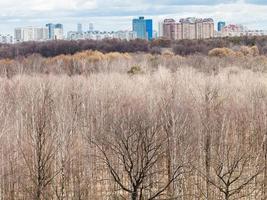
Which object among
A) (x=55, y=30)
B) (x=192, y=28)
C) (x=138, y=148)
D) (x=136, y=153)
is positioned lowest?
(x=136, y=153)

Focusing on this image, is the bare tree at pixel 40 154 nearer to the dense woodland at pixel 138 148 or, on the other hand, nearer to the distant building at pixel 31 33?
the dense woodland at pixel 138 148

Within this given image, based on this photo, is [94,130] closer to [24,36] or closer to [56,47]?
[56,47]

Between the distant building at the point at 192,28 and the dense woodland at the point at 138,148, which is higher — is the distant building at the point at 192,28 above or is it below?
above

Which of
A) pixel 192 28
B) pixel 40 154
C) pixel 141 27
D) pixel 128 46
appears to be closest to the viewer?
pixel 40 154

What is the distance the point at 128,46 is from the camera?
54.7m

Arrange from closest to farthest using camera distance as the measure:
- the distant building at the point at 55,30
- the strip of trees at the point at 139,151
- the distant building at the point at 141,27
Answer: the strip of trees at the point at 139,151 → the distant building at the point at 141,27 → the distant building at the point at 55,30

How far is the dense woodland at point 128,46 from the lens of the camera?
169 feet

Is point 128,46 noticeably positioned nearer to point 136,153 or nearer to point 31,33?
point 136,153

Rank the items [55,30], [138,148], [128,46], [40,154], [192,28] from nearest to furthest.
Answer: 1. [40,154]
2. [138,148]
3. [128,46]
4. [192,28]
5. [55,30]

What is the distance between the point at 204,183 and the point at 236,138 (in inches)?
69.9

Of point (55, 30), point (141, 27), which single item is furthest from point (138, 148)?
point (55, 30)

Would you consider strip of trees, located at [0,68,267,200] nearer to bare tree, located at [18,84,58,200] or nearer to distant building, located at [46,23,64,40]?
bare tree, located at [18,84,58,200]

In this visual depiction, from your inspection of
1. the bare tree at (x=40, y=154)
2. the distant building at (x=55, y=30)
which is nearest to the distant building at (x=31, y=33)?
the distant building at (x=55, y=30)

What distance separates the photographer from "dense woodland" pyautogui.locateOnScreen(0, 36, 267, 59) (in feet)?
169
